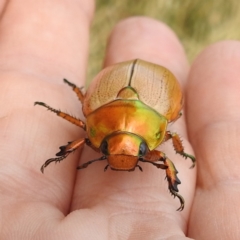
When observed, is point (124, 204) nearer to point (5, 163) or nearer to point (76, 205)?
point (76, 205)

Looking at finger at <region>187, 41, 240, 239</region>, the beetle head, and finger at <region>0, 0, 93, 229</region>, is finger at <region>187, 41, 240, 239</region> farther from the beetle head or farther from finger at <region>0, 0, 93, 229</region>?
finger at <region>0, 0, 93, 229</region>

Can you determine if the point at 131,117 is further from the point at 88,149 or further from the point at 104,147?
the point at 88,149

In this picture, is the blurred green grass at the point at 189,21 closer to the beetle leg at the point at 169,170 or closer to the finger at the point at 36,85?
the finger at the point at 36,85

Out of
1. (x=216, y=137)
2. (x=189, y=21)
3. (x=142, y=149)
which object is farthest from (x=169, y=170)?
(x=189, y=21)

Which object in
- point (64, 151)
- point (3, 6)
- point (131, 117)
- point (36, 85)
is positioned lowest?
point (64, 151)

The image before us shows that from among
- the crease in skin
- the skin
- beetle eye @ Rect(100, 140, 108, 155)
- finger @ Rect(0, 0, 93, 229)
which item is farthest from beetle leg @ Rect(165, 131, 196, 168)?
the crease in skin

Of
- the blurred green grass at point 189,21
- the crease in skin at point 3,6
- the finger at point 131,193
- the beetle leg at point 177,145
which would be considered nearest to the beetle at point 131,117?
the beetle leg at point 177,145

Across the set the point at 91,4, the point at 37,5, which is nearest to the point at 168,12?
the point at 91,4
